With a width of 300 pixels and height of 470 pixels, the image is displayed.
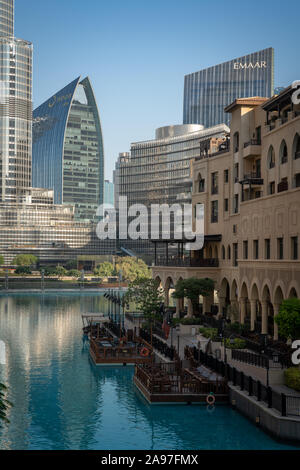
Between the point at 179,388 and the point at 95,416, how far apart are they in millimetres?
6116

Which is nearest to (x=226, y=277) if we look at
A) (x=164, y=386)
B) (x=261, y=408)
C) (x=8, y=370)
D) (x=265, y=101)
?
(x=265, y=101)

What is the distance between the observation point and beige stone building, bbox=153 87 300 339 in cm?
5550

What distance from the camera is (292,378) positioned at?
4091cm

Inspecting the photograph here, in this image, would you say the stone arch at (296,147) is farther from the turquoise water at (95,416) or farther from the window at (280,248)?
the turquoise water at (95,416)

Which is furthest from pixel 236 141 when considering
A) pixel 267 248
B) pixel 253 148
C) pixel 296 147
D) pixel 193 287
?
pixel 267 248

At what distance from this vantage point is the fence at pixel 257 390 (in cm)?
3551

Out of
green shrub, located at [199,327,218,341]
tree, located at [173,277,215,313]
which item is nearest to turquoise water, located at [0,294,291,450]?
green shrub, located at [199,327,218,341]

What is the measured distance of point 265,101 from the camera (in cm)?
7262

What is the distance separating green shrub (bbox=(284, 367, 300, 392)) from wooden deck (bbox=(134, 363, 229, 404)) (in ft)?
13.7

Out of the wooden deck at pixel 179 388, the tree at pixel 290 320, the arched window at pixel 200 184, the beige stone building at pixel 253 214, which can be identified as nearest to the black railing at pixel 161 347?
the wooden deck at pixel 179 388

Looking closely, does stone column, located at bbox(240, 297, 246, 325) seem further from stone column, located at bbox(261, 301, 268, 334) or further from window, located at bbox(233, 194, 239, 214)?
window, located at bbox(233, 194, 239, 214)

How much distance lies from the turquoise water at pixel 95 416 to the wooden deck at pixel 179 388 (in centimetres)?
61

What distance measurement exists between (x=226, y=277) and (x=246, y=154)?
15.4 metres
